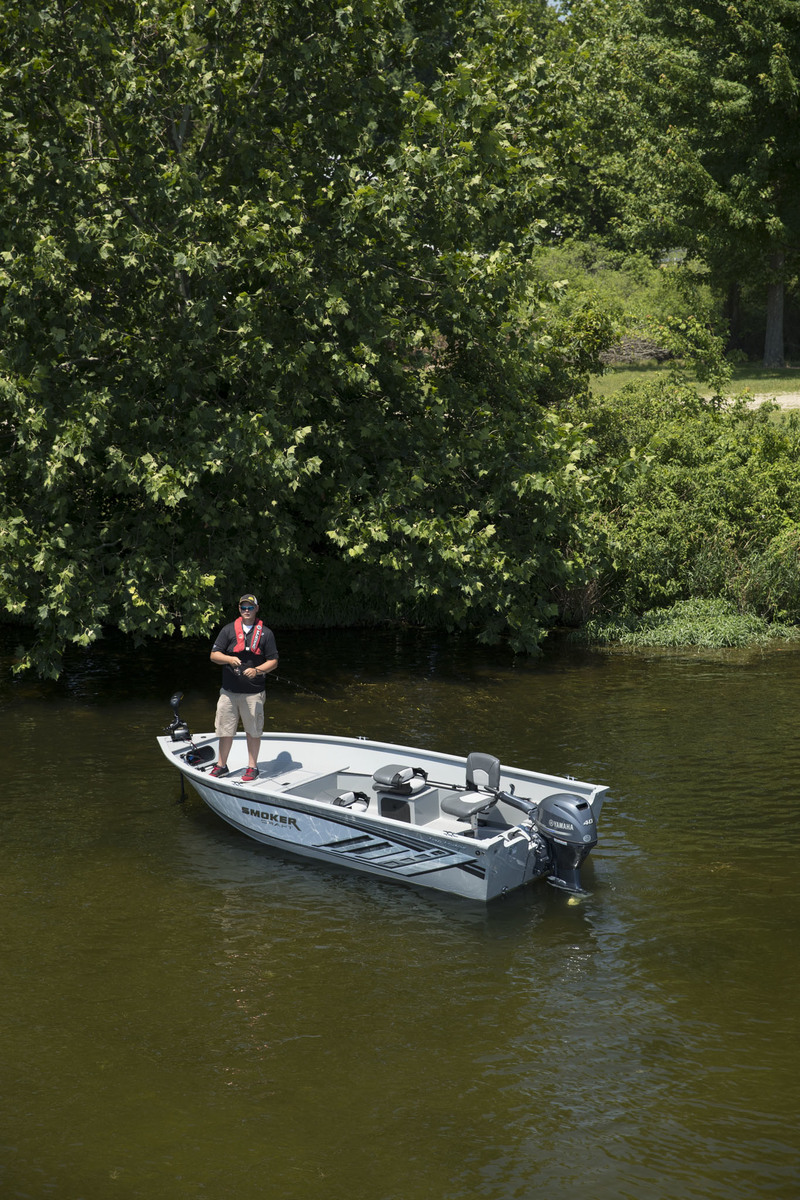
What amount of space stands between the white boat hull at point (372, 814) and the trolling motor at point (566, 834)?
152mm

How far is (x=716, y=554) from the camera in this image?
23.2 metres

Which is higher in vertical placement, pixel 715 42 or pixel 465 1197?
pixel 715 42

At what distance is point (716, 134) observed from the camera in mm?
40344

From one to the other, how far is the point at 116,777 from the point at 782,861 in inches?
324

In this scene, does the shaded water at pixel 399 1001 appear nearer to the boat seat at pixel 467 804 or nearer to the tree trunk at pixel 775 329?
the boat seat at pixel 467 804

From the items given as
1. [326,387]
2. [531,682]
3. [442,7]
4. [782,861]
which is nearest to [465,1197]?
[782,861]

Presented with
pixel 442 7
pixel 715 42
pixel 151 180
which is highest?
pixel 715 42

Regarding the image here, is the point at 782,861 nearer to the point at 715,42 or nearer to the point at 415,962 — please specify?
the point at 415,962

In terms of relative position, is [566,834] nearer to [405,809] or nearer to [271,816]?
[405,809]

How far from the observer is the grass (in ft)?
123

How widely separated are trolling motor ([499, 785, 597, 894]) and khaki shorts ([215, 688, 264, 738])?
3715 millimetres

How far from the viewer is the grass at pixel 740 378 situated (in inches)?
1471

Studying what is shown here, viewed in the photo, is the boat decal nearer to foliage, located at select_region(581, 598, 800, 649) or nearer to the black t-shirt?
the black t-shirt

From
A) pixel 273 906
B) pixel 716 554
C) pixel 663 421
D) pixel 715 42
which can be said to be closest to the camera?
pixel 273 906
